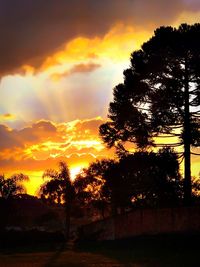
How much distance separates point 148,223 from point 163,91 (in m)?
10.0

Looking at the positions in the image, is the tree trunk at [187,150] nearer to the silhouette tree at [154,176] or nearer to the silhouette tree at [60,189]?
the silhouette tree at [154,176]

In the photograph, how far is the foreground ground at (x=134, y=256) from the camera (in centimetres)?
2178

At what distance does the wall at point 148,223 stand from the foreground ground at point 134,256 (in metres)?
1.19

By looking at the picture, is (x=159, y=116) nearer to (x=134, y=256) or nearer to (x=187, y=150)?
(x=187, y=150)

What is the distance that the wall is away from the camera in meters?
31.6

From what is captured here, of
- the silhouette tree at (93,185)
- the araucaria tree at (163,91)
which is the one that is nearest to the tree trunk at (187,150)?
the araucaria tree at (163,91)

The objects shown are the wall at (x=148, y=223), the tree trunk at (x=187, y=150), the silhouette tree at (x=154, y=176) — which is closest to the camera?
the wall at (x=148, y=223)

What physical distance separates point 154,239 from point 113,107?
42.4 feet

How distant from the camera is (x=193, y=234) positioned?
30.7m

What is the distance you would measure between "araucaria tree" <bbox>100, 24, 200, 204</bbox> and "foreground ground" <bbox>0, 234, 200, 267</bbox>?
6.67 metres

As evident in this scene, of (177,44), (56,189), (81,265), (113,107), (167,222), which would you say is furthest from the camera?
(56,189)

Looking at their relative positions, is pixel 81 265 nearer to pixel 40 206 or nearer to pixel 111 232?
pixel 111 232

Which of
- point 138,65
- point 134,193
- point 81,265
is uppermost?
point 138,65

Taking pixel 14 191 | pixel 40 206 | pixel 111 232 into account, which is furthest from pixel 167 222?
pixel 40 206
